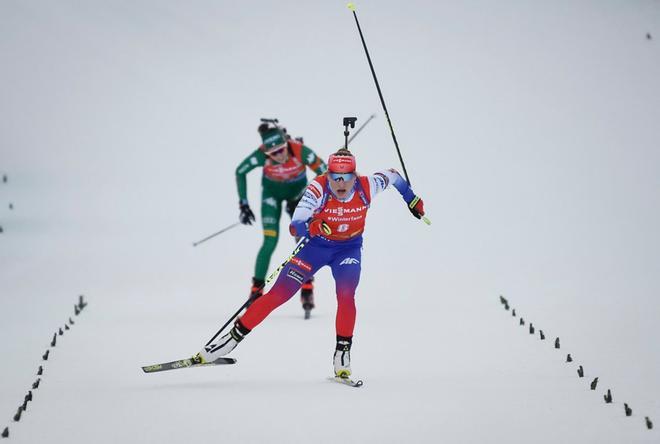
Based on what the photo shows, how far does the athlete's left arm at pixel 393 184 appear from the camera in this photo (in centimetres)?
669

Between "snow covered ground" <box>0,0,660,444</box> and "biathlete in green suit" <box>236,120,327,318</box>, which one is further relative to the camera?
"biathlete in green suit" <box>236,120,327,318</box>

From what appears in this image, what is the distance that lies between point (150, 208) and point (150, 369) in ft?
26.5

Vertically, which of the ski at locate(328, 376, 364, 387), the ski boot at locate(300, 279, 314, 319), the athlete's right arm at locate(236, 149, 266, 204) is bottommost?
the ski at locate(328, 376, 364, 387)

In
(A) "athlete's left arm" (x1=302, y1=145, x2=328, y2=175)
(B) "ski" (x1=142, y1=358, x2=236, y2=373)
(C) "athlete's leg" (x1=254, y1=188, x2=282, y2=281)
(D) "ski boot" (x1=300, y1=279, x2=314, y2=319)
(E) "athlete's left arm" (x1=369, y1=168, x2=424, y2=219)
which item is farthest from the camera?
(C) "athlete's leg" (x1=254, y1=188, x2=282, y2=281)

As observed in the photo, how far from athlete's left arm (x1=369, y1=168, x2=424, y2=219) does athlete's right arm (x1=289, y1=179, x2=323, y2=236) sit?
0.41 m

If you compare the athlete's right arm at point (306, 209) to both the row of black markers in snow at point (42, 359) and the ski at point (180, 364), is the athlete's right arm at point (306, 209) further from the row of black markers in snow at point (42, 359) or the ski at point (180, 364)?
the row of black markers in snow at point (42, 359)

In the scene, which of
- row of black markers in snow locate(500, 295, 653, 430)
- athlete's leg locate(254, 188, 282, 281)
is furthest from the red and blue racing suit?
athlete's leg locate(254, 188, 282, 281)

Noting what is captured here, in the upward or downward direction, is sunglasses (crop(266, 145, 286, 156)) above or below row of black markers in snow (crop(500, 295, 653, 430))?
above

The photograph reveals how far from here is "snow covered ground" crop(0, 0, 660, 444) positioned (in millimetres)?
6023

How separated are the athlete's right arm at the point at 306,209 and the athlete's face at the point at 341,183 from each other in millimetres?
106

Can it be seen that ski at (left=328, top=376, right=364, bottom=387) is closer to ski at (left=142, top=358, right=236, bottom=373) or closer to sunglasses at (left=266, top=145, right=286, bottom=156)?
ski at (left=142, top=358, right=236, bottom=373)

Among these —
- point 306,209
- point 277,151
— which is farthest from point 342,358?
point 277,151

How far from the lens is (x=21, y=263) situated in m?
11.1

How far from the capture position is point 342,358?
6461mm
